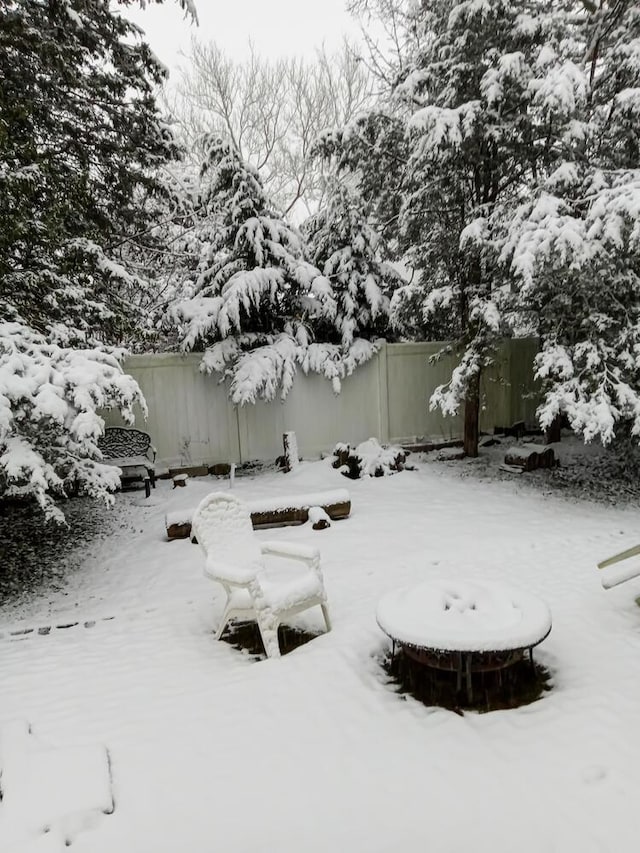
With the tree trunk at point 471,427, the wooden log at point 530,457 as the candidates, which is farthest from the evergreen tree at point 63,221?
the wooden log at point 530,457

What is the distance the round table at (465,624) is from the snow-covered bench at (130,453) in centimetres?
513

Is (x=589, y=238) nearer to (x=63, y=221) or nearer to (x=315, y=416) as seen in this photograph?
(x=315, y=416)

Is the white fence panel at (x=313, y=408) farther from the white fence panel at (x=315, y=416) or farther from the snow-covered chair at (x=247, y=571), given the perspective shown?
the snow-covered chair at (x=247, y=571)

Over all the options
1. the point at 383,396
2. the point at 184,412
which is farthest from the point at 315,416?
the point at 184,412

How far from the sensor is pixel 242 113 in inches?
688

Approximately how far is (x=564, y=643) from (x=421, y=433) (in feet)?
22.2

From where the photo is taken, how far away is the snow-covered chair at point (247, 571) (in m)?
3.77

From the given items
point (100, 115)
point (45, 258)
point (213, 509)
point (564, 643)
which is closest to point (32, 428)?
point (213, 509)

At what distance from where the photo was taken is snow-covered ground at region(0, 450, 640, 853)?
93.0 inches

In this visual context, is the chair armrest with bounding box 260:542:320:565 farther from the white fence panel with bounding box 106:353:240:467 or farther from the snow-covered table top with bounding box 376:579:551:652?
the white fence panel with bounding box 106:353:240:467

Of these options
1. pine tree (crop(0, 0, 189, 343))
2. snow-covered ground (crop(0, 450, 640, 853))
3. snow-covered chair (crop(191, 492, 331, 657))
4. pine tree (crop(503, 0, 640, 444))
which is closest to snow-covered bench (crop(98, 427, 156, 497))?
pine tree (crop(0, 0, 189, 343))

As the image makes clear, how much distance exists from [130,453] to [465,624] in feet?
19.8

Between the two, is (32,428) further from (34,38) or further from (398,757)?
(34,38)

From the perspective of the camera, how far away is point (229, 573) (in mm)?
3842
